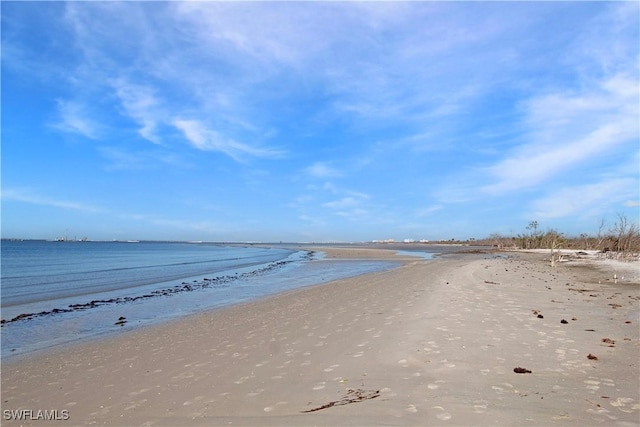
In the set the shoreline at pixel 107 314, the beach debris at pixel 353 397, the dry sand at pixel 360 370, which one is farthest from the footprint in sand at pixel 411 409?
the shoreline at pixel 107 314

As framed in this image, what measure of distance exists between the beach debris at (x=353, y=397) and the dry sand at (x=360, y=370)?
0.10ft

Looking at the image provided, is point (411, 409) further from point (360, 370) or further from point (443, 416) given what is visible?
point (360, 370)

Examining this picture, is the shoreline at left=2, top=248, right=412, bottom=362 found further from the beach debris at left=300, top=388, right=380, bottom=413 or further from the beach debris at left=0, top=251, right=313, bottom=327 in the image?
the beach debris at left=300, top=388, right=380, bottom=413

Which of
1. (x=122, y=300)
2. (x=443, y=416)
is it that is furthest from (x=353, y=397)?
(x=122, y=300)

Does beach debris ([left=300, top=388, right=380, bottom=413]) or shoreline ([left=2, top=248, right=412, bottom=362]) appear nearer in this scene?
beach debris ([left=300, top=388, right=380, bottom=413])

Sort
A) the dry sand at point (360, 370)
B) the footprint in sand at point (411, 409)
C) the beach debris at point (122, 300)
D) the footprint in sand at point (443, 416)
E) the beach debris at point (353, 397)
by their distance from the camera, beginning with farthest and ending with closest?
the beach debris at point (122, 300), the beach debris at point (353, 397), the dry sand at point (360, 370), the footprint in sand at point (411, 409), the footprint in sand at point (443, 416)

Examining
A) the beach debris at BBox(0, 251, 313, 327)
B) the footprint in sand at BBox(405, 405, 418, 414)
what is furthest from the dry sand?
the beach debris at BBox(0, 251, 313, 327)

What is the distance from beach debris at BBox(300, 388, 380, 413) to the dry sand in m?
0.03

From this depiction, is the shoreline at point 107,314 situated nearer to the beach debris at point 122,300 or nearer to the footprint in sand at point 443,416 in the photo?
the beach debris at point 122,300

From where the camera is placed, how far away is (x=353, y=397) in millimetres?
5438

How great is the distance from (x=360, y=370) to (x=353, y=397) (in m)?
1.28

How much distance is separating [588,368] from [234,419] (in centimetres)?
563

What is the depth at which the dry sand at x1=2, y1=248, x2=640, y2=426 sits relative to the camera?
500 cm

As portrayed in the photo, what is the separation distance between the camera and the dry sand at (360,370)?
5.00 m
